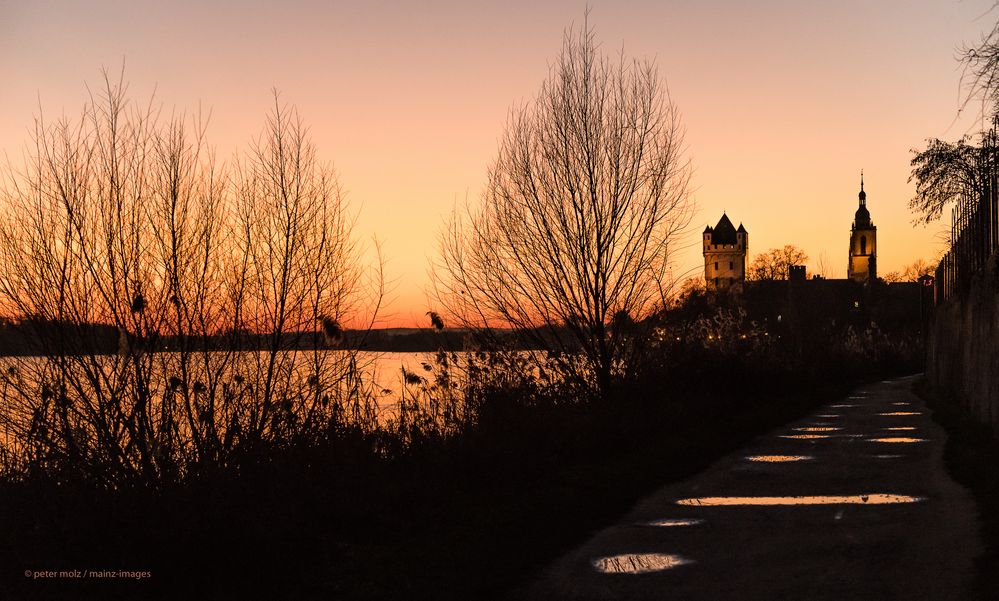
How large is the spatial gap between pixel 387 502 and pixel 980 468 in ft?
21.4

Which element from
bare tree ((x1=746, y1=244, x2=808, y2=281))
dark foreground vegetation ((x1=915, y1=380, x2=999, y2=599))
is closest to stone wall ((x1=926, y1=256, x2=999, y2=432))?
dark foreground vegetation ((x1=915, y1=380, x2=999, y2=599))

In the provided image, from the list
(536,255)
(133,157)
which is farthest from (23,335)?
(536,255)

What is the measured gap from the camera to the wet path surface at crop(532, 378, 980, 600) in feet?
17.9

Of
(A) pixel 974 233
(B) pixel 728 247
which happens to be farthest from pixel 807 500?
(B) pixel 728 247

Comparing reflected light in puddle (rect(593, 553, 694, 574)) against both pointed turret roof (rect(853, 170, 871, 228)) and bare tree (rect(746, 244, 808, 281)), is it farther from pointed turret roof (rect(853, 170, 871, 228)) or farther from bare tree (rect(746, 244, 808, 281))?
pointed turret roof (rect(853, 170, 871, 228))

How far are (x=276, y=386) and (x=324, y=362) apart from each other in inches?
30.7

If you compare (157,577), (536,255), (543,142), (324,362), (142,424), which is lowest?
(157,577)

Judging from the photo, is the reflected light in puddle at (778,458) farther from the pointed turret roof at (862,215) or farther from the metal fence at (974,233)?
the pointed turret roof at (862,215)

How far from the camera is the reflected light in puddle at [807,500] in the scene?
805cm

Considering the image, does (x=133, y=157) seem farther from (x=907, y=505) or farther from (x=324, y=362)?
(x=907, y=505)

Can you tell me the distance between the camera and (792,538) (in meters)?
6.68

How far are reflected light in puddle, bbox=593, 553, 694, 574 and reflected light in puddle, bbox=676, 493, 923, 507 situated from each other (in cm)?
201

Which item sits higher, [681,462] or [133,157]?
[133,157]

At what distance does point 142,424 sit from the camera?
27.7 feet
